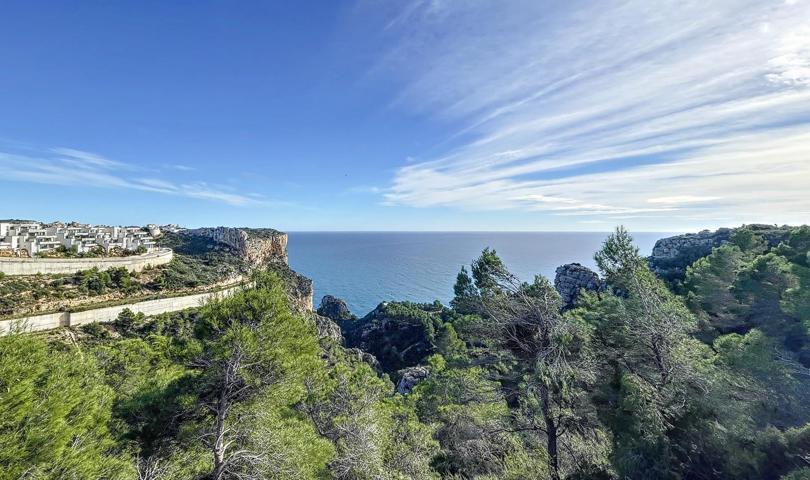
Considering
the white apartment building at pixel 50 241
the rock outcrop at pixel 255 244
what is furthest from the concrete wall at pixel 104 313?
the rock outcrop at pixel 255 244

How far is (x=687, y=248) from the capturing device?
50438mm

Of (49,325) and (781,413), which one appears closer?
(781,413)

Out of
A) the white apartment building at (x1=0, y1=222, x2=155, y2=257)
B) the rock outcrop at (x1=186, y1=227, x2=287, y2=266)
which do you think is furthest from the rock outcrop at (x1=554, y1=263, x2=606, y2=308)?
the white apartment building at (x1=0, y1=222, x2=155, y2=257)

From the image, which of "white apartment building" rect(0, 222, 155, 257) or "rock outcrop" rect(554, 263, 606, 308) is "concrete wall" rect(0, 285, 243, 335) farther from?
"rock outcrop" rect(554, 263, 606, 308)

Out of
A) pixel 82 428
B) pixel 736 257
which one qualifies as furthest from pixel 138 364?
pixel 736 257

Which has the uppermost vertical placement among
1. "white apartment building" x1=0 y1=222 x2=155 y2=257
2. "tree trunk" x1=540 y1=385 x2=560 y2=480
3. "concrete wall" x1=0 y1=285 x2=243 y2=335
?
"white apartment building" x1=0 y1=222 x2=155 y2=257

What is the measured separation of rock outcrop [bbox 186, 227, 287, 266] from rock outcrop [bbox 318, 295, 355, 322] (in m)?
15.0

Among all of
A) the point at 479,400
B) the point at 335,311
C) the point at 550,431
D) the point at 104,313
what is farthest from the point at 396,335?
the point at 550,431

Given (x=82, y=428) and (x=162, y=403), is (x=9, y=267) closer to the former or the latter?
(x=162, y=403)

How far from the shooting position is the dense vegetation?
6430mm

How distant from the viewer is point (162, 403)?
9.09 metres

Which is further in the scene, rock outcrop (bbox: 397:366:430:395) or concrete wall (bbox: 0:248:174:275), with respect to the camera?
concrete wall (bbox: 0:248:174:275)

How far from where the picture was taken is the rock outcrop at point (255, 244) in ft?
211

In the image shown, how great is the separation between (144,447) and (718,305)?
2730 centimetres
